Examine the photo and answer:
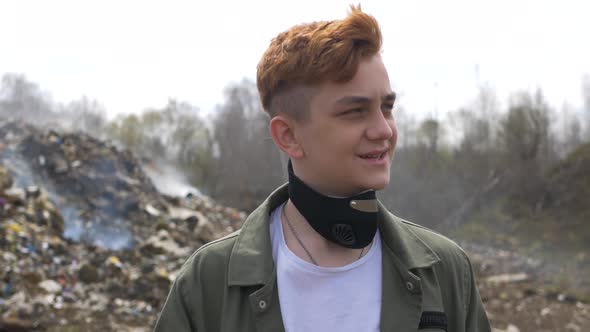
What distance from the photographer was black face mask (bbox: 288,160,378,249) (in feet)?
5.17

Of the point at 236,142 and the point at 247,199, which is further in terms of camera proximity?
the point at 236,142

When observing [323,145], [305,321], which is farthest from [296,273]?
[323,145]

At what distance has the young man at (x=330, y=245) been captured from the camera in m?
1.49

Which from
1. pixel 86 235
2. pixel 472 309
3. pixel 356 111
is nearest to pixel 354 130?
pixel 356 111

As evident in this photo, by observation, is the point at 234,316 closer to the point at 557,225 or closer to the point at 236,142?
the point at 557,225

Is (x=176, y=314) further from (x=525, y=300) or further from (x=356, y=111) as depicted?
(x=525, y=300)

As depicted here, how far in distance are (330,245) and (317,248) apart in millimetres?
43

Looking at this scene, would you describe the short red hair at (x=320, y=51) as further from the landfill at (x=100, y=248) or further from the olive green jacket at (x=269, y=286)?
the landfill at (x=100, y=248)

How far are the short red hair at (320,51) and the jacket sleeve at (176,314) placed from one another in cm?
65

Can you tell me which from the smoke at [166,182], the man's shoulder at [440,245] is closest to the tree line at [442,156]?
the smoke at [166,182]

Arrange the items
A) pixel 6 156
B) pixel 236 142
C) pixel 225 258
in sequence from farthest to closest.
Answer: pixel 236 142 < pixel 6 156 < pixel 225 258

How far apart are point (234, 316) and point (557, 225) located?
16.9 m

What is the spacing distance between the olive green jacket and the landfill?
5479mm

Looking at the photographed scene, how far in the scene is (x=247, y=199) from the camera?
19625 mm
